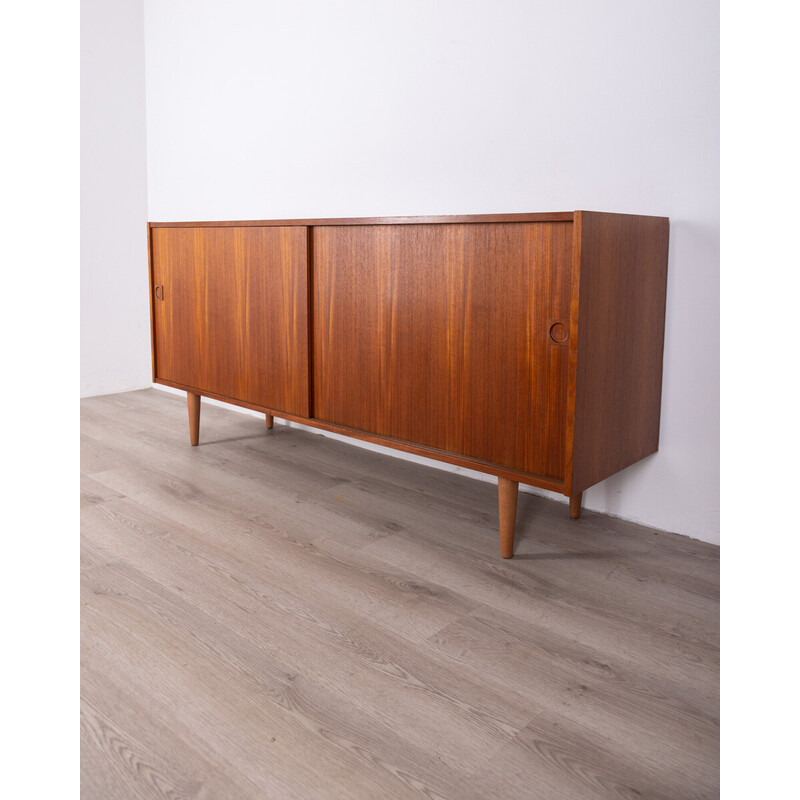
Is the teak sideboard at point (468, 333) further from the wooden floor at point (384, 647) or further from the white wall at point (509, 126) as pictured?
the wooden floor at point (384, 647)

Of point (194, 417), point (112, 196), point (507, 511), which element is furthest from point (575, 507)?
point (112, 196)

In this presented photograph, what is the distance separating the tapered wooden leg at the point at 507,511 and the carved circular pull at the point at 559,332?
328 mm

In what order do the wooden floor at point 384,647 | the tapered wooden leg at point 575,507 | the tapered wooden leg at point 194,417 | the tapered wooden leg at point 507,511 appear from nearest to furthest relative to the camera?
the wooden floor at point 384,647
the tapered wooden leg at point 507,511
the tapered wooden leg at point 575,507
the tapered wooden leg at point 194,417

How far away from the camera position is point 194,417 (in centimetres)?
237

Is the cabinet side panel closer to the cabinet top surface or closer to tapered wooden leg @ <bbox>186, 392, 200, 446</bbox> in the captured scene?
the cabinet top surface

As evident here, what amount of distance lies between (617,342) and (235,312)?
1.06m

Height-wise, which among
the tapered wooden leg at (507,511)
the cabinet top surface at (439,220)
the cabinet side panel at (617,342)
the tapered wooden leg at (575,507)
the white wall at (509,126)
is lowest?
the tapered wooden leg at (575,507)

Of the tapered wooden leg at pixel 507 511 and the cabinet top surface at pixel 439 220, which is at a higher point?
the cabinet top surface at pixel 439 220

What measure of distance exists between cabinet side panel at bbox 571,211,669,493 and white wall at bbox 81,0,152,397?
2460mm

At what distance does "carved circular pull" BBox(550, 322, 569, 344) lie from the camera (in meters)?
1.36

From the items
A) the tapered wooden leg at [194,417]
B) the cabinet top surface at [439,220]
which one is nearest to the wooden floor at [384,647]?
the tapered wooden leg at [194,417]

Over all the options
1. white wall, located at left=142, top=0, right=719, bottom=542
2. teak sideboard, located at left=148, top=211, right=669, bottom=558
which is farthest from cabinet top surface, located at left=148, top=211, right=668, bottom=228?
white wall, located at left=142, top=0, right=719, bottom=542

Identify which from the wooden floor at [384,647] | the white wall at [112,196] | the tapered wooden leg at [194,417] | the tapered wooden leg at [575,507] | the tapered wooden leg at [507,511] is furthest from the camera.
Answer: the white wall at [112,196]

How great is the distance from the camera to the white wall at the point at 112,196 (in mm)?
3133
